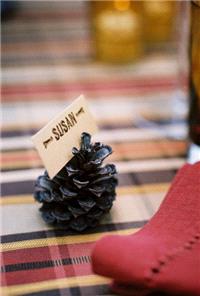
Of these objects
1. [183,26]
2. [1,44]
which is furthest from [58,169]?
[1,44]

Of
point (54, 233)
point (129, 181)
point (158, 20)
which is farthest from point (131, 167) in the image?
point (158, 20)

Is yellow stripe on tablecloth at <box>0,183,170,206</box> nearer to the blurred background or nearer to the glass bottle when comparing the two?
the glass bottle

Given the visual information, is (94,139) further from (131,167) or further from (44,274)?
(44,274)

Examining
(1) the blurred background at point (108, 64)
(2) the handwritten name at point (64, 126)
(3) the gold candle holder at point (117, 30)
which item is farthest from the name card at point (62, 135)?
(3) the gold candle holder at point (117, 30)

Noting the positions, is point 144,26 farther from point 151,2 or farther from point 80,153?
point 80,153

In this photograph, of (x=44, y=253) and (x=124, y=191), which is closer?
(x=44, y=253)
